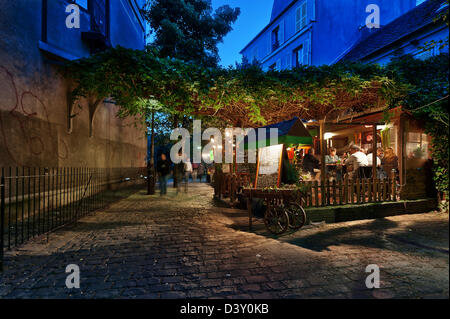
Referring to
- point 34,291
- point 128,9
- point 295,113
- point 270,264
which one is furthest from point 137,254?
point 128,9

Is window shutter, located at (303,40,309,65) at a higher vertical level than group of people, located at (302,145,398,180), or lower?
higher

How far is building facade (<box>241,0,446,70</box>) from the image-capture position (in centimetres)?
1695

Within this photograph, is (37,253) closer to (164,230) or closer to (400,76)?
(164,230)

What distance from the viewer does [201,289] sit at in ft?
10.1

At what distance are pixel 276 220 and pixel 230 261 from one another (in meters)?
2.05

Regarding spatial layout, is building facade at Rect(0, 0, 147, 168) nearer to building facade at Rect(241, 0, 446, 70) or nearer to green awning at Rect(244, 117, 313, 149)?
green awning at Rect(244, 117, 313, 149)

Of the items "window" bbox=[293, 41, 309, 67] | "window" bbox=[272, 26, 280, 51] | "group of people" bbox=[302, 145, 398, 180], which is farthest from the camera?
"window" bbox=[272, 26, 280, 51]

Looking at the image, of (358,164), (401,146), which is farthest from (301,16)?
(401,146)

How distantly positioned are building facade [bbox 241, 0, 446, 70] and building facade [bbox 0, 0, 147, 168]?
34.7 feet

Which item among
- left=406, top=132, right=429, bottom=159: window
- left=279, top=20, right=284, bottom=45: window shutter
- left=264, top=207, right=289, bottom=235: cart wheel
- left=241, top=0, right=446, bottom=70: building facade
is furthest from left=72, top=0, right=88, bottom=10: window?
left=279, top=20, right=284, bottom=45: window shutter

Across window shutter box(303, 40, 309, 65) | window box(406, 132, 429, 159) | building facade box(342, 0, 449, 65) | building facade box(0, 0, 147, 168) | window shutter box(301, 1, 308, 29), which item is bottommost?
window box(406, 132, 429, 159)

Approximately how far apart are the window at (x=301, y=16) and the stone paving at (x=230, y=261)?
17.9 meters

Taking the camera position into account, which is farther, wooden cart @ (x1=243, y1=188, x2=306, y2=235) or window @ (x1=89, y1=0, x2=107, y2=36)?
window @ (x1=89, y1=0, x2=107, y2=36)
